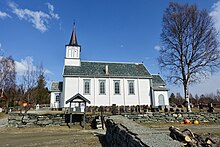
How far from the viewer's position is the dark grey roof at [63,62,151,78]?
3137 centimetres

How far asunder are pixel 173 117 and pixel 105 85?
57.0 ft

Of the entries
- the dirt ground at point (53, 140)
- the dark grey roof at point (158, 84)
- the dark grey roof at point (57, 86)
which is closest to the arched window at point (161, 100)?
the dark grey roof at point (158, 84)

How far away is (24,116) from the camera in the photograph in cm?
1548

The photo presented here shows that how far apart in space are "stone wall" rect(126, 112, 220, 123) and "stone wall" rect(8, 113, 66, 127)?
23.7ft

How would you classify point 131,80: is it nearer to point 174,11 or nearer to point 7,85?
point 174,11

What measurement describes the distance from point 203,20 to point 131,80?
16498 millimetres

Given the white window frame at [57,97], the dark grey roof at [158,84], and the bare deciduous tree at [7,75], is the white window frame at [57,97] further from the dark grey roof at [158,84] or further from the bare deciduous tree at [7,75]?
the dark grey roof at [158,84]

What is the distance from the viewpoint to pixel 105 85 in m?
31.4

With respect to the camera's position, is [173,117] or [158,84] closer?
[173,117]

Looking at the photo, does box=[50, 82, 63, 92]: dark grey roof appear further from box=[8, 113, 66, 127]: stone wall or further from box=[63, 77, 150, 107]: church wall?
box=[8, 113, 66, 127]: stone wall

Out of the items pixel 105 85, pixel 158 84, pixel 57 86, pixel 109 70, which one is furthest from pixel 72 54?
pixel 158 84

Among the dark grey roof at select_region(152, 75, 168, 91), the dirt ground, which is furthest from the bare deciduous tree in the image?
the dark grey roof at select_region(152, 75, 168, 91)

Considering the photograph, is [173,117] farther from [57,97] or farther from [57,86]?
[57,86]

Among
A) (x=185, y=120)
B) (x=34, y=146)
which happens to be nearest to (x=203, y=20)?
(x=185, y=120)
